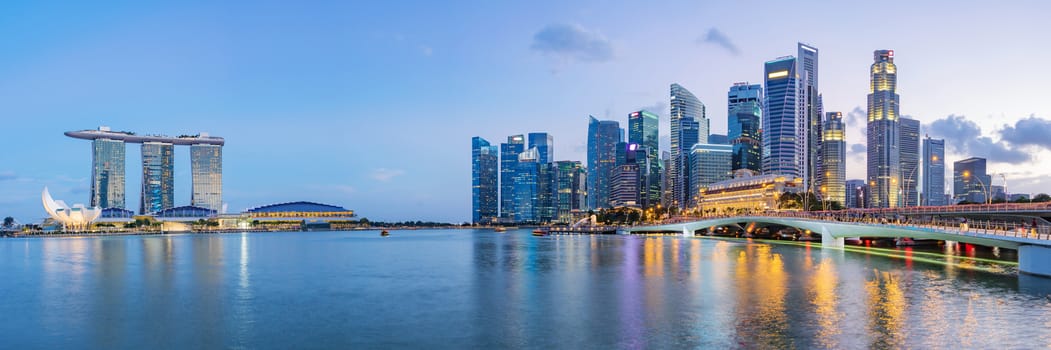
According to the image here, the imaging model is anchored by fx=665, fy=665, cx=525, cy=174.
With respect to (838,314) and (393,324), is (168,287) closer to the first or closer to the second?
(393,324)

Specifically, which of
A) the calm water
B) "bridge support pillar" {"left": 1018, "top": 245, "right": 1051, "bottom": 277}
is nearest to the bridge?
"bridge support pillar" {"left": 1018, "top": 245, "right": 1051, "bottom": 277}

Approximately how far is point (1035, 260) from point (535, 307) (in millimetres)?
35061

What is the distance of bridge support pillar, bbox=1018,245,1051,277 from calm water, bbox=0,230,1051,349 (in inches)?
38.4

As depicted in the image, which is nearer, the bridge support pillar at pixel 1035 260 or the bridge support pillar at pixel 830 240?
the bridge support pillar at pixel 1035 260

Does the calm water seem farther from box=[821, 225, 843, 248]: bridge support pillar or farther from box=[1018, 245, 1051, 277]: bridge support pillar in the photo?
box=[821, 225, 843, 248]: bridge support pillar

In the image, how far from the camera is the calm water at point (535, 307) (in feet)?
83.3

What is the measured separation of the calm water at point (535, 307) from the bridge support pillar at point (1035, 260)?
3.20ft

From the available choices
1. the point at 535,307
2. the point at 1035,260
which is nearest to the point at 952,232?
the point at 1035,260

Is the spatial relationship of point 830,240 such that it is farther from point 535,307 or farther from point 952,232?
point 535,307

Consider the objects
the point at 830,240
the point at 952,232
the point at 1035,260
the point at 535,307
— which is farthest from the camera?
the point at 830,240

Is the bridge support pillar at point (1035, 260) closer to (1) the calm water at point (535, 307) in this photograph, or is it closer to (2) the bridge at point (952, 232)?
(2) the bridge at point (952, 232)

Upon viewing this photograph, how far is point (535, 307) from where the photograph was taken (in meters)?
34.0

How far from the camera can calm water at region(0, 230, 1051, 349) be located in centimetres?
2538

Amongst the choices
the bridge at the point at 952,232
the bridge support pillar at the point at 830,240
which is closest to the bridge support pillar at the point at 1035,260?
the bridge at the point at 952,232
